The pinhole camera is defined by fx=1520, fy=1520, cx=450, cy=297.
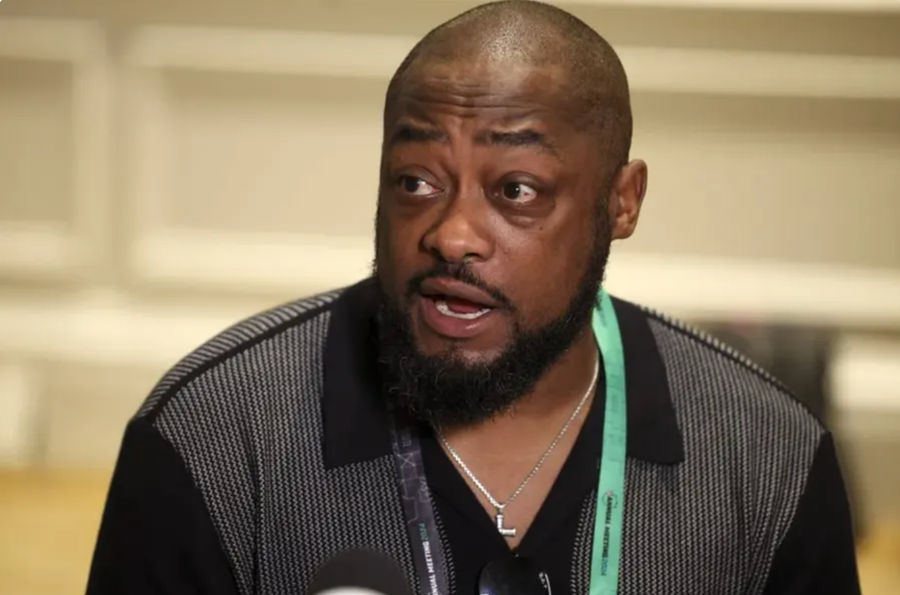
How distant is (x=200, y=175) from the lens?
3.52 metres

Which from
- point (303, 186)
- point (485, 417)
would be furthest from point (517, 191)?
point (303, 186)

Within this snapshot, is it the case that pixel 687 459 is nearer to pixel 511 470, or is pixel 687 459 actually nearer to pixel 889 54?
pixel 511 470

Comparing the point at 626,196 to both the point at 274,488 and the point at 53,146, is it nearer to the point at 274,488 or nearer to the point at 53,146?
the point at 274,488

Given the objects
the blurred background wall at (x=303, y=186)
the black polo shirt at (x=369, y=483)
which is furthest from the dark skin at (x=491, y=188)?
the blurred background wall at (x=303, y=186)

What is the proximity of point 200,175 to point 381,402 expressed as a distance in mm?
1973

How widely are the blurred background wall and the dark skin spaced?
1.88 meters

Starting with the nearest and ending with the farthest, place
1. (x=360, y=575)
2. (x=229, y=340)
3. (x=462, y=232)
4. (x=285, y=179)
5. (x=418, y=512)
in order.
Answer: (x=360, y=575) < (x=462, y=232) < (x=418, y=512) < (x=229, y=340) < (x=285, y=179)

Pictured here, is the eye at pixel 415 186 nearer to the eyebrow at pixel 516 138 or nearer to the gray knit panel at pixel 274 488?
the eyebrow at pixel 516 138

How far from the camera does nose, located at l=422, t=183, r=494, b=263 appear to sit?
4.80 ft

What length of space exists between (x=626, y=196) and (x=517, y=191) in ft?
0.67

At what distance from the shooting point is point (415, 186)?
1.52m

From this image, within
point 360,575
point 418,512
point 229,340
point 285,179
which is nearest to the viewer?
point 360,575

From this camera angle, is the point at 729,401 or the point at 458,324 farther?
the point at 729,401

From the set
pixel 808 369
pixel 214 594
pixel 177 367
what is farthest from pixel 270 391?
pixel 808 369
